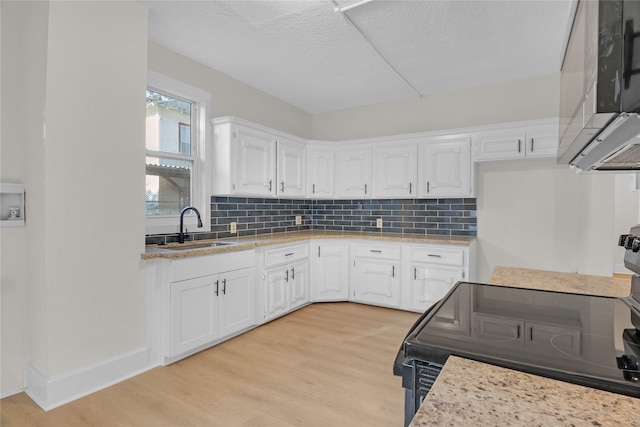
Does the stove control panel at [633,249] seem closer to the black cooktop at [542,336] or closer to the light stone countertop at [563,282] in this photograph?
the black cooktop at [542,336]

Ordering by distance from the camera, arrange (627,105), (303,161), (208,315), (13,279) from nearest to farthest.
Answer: (627,105) < (13,279) < (208,315) < (303,161)

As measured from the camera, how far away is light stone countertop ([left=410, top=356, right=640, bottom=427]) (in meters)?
0.53

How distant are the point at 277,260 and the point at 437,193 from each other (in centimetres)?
199

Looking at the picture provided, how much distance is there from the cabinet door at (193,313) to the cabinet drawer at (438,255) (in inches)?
86.9

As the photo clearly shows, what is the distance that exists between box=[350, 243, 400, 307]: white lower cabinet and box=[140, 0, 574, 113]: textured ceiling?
6.47ft

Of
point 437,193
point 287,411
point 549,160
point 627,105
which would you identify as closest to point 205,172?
point 287,411

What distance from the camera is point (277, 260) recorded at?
3559mm

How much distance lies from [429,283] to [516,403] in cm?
329

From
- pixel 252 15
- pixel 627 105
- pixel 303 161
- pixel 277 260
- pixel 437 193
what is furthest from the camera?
pixel 303 161

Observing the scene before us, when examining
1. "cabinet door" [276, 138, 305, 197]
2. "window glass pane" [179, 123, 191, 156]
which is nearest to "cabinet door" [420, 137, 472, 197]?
"cabinet door" [276, 138, 305, 197]

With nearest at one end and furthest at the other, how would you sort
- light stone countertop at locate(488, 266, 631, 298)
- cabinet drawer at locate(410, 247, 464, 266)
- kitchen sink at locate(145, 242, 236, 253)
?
light stone countertop at locate(488, 266, 631, 298)
kitchen sink at locate(145, 242, 236, 253)
cabinet drawer at locate(410, 247, 464, 266)

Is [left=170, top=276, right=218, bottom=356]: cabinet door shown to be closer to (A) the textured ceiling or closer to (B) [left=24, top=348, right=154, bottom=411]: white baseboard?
(B) [left=24, top=348, right=154, bottom=411]: white baseboard

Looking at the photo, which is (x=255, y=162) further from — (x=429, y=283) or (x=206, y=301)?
(x=429, y=283)

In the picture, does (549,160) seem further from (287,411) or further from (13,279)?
(13,279)
